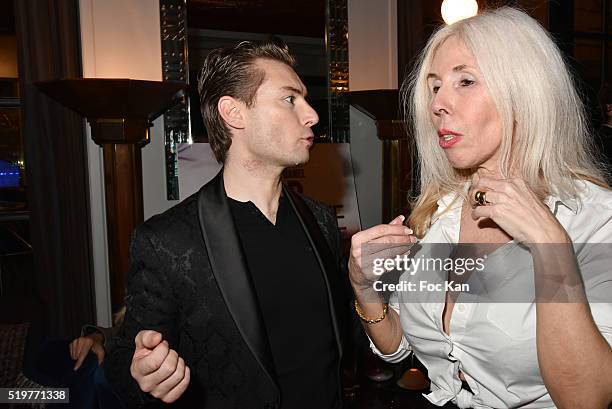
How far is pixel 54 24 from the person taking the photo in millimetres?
3350

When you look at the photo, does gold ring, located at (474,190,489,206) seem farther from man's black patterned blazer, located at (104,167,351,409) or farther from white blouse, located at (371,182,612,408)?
man's black patterned blazer, located at (104,167,351,409)

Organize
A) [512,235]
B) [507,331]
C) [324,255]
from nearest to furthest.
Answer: [512,235] < [507,331] < [324,255]

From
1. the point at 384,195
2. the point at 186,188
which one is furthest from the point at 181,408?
the point at 384,195

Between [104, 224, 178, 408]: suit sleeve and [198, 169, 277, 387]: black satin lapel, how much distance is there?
6.1 inches

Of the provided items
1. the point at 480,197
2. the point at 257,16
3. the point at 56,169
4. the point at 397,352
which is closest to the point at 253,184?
the point at 397,352

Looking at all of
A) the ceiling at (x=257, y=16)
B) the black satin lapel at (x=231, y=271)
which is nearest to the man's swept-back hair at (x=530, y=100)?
the black satin lapel at (x=231, y=271)

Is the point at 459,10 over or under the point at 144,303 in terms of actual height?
over

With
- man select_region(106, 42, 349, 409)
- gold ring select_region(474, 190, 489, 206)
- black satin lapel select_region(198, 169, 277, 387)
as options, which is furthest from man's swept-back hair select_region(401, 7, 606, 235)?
black satin lapel select_region(198, 169, 277, 387)

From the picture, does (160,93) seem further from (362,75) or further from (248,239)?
(362,75)

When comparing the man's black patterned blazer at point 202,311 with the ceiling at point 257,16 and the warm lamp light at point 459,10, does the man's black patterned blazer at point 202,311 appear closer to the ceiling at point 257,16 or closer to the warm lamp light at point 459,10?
the warm lamp light at point 459,10

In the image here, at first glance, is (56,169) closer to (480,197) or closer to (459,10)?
(459,10)

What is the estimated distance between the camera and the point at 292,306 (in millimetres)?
1685

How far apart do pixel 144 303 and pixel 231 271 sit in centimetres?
28

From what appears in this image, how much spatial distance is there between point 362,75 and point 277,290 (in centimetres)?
331
